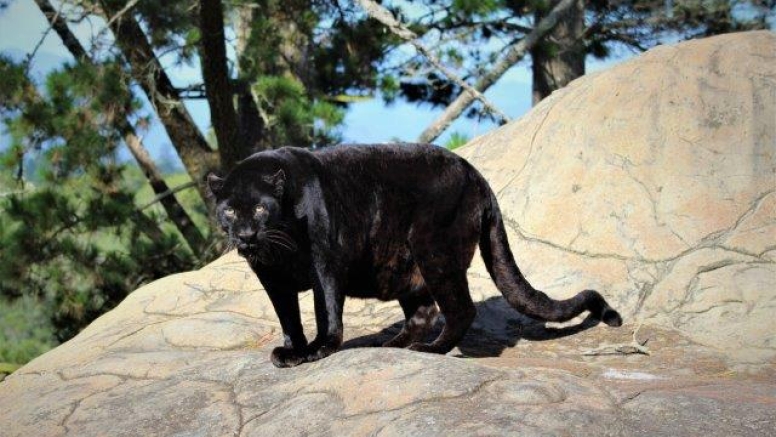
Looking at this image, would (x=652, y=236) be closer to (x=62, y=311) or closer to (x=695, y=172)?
(x=695, y=172)

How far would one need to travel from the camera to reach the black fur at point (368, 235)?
4809 millimetres

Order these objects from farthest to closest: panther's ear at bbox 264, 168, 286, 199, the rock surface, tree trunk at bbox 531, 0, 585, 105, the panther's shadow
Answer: tree trunk at bbox 531, 0, 585, 105
the panther's shadow
panther's ear at bbox 264, 168, 286, 199
the rock surface

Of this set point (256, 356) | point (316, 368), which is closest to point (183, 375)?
point (256, 356)

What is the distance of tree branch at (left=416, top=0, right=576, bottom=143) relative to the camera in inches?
457

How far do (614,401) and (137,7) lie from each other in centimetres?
841

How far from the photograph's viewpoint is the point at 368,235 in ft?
17.3

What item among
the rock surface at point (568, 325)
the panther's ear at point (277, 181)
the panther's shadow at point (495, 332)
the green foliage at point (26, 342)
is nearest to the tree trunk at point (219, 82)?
the green foliage at point (26, 342)

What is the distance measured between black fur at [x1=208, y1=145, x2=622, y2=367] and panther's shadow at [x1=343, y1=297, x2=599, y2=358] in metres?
0.37

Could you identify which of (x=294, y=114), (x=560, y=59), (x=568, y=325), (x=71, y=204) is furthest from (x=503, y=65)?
(x=568, y=325)

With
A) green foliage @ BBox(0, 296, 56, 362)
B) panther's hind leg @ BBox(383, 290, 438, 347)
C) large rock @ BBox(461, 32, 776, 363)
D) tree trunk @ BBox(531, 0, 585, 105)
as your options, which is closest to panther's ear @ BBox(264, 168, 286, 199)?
panther's hind leg @ BBox(383, 290, 438, 347)

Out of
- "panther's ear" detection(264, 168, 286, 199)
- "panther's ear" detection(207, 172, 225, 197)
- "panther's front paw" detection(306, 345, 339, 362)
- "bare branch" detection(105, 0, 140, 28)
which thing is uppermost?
"bare branch" detection(105, 0, 140, 28)

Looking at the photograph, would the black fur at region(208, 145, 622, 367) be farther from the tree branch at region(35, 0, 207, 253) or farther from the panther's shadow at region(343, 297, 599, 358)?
the tree branch at region(35, 0, 207, 253)

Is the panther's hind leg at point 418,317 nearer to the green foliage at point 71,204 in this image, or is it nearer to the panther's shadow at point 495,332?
the panther's shadow at point 495,332

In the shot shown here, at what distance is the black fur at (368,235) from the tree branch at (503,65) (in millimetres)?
5830
